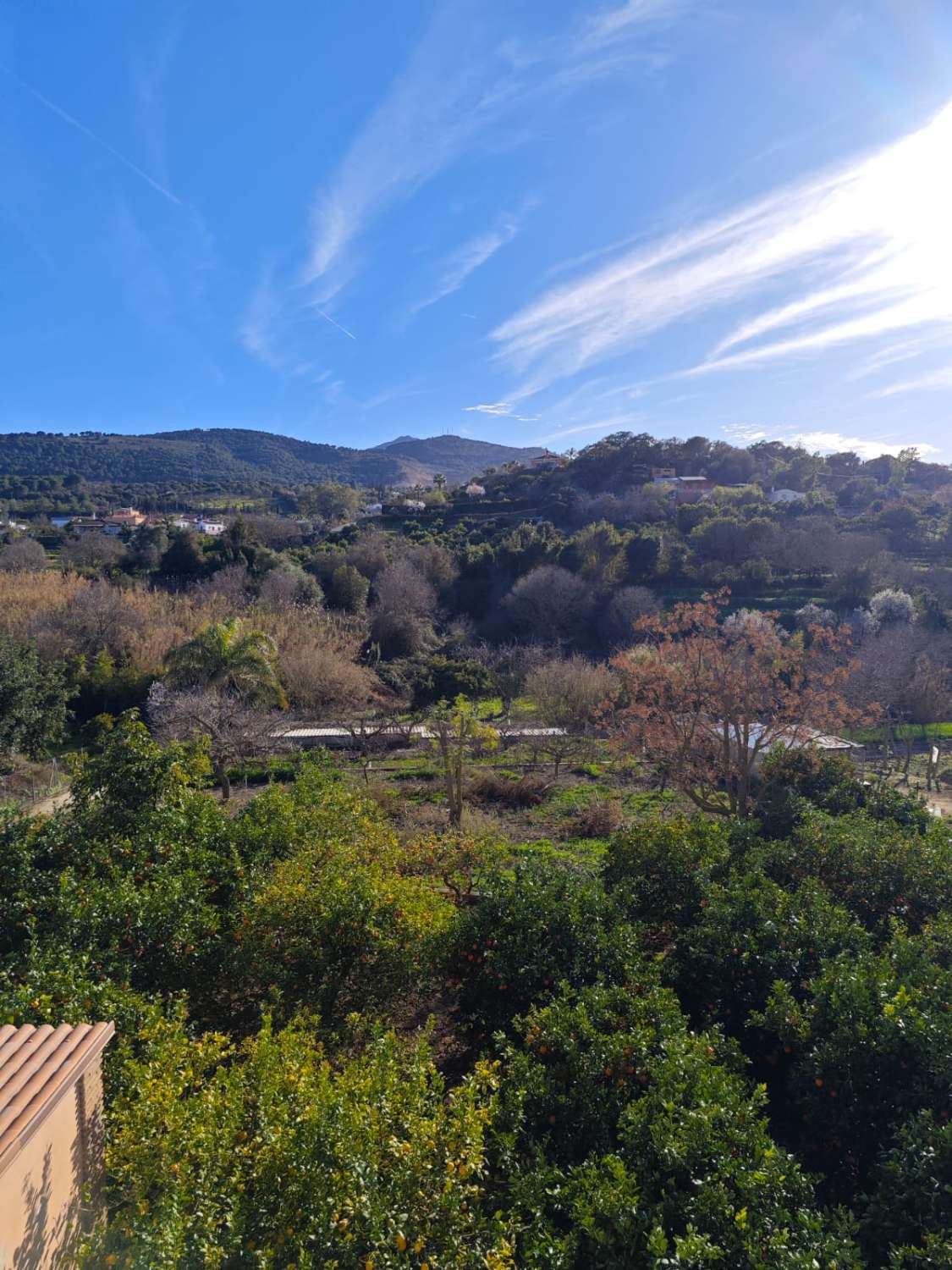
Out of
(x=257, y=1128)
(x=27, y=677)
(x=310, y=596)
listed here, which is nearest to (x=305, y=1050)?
(x=257, y=1128)

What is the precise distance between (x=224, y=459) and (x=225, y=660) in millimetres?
70242

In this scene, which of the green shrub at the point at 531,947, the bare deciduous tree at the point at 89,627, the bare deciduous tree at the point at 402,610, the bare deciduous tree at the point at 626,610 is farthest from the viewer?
the bare deciduous tree at the point at 626,610

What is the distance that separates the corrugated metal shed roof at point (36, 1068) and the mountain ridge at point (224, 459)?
7133 centimetres

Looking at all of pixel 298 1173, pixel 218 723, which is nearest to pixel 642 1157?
pixel 298 1173

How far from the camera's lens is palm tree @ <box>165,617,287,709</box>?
50.2ft

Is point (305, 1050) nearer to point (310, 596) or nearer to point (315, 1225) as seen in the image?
point (315, 1225)

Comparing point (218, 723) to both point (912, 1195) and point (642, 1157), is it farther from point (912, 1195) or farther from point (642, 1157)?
point (912, 1195)

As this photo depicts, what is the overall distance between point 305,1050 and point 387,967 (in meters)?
1.44

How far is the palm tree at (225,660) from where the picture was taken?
602 inches

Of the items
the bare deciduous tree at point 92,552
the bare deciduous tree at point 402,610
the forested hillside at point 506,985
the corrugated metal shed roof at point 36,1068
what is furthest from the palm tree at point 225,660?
the bare deciduous tree at point 92,552

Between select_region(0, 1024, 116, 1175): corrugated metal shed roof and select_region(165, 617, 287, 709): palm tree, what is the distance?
12.4 m

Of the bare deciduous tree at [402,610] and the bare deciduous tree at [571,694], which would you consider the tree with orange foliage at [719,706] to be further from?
the bare deciduous tree at [402,610]

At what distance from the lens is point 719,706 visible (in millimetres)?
10156

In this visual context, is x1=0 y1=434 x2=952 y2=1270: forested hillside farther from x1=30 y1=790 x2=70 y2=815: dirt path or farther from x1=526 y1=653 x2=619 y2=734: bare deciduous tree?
x1=526 y1=653 x2=619 y2=734: bare deciduous tree
